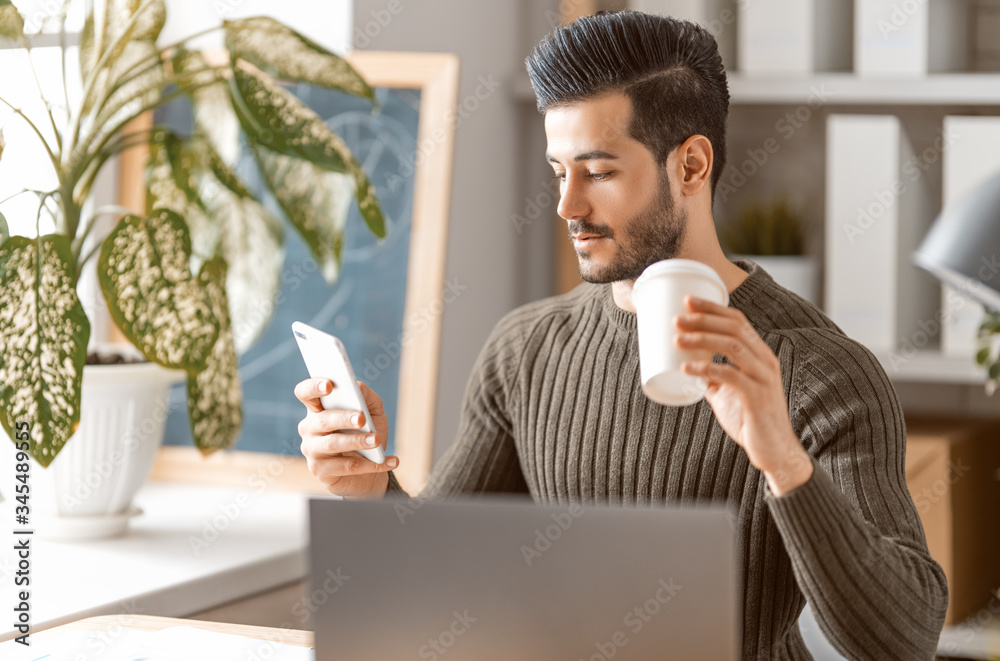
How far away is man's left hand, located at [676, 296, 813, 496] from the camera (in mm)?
848

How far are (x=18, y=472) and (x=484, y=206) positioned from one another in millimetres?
1130

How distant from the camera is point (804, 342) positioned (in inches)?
47.8

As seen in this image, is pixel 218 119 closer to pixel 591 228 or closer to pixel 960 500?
pixel 591 228

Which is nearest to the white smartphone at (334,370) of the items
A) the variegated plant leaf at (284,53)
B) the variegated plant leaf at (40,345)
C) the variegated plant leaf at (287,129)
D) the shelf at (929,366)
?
the variegated plant leaf at (40,345)

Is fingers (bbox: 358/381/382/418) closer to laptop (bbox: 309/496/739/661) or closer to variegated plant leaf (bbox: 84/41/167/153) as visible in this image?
laptop (bbox: 309/496/739/661)

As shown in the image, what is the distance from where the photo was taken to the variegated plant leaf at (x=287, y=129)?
1.59 meters

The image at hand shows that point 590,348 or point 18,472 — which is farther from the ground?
point 590,348

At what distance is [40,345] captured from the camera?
1383mm

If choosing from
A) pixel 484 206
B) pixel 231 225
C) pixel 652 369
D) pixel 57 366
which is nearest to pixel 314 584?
pixel 652 369

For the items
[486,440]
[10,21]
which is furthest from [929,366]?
[10,21]

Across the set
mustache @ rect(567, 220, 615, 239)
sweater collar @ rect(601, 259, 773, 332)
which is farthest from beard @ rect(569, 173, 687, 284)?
sweater collar @ rect(601, 259, 773, 332)

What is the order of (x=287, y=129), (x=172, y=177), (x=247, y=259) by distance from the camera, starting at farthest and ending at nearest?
(x=247, y=259) < (x=172, y=177) < (x=287, y=129)

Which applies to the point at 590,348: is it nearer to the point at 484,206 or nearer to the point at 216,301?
the point at 216,301

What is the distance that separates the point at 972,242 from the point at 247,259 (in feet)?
4.18
